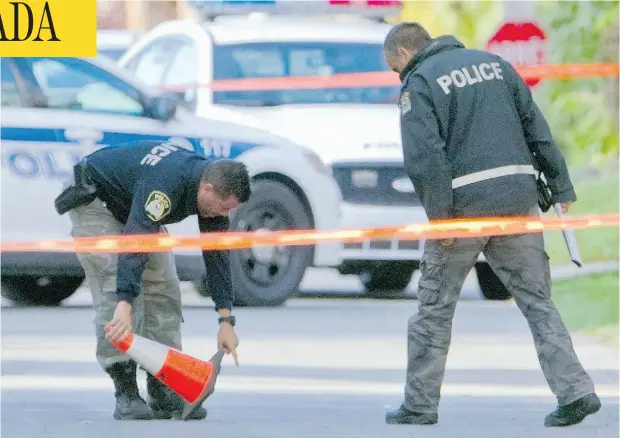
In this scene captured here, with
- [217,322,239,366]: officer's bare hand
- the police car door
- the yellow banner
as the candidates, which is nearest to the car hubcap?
the police car door

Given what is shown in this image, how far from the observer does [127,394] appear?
8477 mm

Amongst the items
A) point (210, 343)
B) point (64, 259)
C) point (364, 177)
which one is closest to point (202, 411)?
point (210, 343)

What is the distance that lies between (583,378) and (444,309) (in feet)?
2.11

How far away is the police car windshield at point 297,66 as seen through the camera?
1434 centimetres

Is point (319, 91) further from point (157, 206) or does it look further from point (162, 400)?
point (157, 206)

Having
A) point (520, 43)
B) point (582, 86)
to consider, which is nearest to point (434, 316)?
point (520, 43)

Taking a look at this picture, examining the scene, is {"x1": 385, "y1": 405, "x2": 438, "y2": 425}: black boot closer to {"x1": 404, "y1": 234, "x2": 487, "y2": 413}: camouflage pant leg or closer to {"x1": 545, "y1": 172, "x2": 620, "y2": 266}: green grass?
{"x1": 404, "y1": 234, "x2": 487, "y2": 413}: camouflage pant leg

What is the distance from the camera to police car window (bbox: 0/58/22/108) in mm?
12852

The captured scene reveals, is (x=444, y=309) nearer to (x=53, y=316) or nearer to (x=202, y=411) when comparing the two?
(x=202, y=411)

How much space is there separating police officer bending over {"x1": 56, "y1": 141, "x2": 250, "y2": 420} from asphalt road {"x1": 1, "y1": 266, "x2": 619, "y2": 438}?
266 mm

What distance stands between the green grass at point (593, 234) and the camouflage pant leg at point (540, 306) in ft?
32.9

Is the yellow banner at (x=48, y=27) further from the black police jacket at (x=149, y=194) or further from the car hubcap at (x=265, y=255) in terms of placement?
the car hubcap at (x=265, y=255)

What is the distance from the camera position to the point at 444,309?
8.26 metres

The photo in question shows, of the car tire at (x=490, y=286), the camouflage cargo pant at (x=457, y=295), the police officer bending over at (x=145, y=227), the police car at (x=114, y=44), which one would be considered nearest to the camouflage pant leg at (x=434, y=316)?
the camouflage cargo pant at (x=457, y=295)
